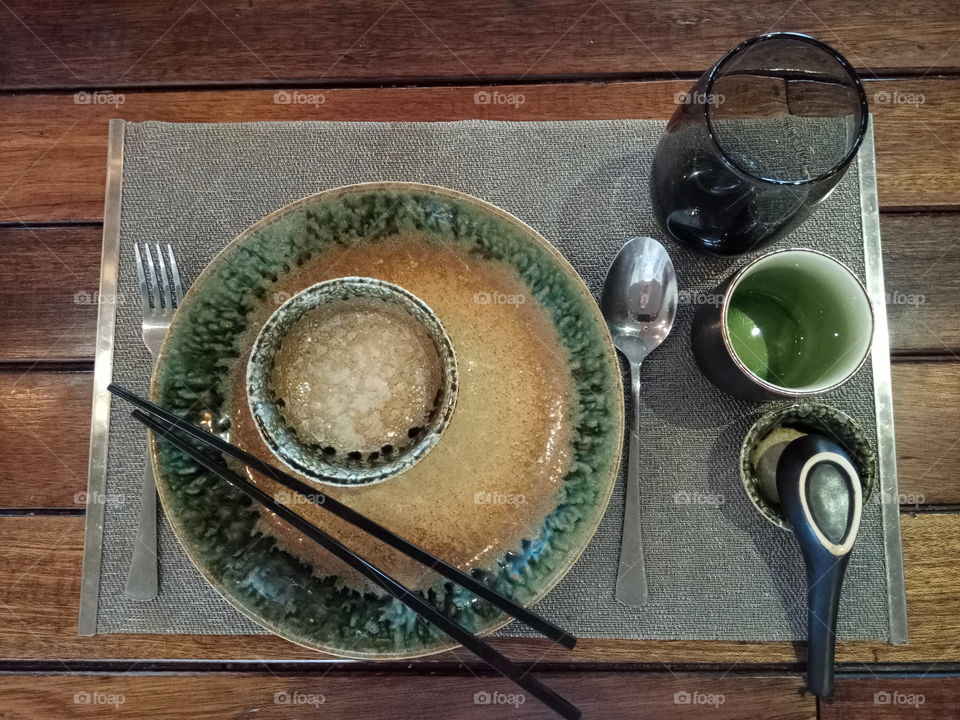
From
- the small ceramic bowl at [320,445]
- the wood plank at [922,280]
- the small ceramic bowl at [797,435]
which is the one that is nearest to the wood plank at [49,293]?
the small ceramic bowl at [320,445]

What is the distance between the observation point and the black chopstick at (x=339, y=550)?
1.37 feet

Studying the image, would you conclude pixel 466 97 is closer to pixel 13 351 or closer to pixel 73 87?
pixel 73 87

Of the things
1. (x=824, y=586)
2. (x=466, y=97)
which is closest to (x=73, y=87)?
(x=466, y=97)

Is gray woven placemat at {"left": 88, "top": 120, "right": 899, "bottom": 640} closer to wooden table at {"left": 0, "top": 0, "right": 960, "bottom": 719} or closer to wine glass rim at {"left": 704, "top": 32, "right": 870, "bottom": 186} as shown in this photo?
wooden table at {"left": 0, "top": 0, "right": 960, "bottom": 719}

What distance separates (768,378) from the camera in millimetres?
516

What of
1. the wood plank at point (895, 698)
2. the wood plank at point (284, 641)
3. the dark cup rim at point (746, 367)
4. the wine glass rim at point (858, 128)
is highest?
the wine glass rim at point (858, 128)

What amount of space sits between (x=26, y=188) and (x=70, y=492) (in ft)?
0.96

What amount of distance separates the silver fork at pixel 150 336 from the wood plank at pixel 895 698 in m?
0.60

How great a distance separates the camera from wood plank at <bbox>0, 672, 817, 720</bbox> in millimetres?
548

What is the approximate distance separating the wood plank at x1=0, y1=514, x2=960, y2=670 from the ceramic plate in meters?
0.11

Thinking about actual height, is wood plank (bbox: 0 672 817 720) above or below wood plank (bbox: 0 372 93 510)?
below

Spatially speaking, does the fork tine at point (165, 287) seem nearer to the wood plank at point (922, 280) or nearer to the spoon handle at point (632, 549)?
the spoon handle at point (632, 549)

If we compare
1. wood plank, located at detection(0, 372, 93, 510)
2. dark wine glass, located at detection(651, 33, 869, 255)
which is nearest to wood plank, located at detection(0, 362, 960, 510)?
wood plank, located at detection(0, 372, 93, 510)

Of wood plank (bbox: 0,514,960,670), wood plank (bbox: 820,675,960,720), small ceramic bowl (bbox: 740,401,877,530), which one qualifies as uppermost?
small ceramic bowl (bbox: 740,401,877,530)
